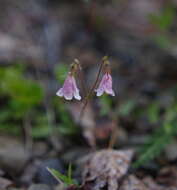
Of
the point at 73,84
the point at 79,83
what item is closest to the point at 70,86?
the point at 73,84

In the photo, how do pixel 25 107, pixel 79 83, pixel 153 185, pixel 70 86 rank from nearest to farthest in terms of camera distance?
1. pixel 70 86
2. pixel 153 185
3. pixel 25 107
4. pixel 79 83

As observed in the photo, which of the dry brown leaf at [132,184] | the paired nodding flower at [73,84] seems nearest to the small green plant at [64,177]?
the dry brown leaf at [132,184]

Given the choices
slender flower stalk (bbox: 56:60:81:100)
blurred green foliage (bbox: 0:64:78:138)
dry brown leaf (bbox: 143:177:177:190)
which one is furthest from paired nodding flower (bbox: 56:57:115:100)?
dry brown leaf (bbox: 143:177:177:190)

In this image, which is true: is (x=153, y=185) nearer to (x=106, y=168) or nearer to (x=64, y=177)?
(x=106, y=168)

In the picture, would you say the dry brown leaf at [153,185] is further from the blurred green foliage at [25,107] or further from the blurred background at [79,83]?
the blurred green foliage at [25,107]

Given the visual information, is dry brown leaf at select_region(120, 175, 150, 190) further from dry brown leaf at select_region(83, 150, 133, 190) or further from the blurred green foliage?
the blurred green foliage

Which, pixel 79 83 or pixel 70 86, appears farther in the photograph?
pixel 79 83

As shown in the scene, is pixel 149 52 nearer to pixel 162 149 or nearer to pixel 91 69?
pixel 91 69
